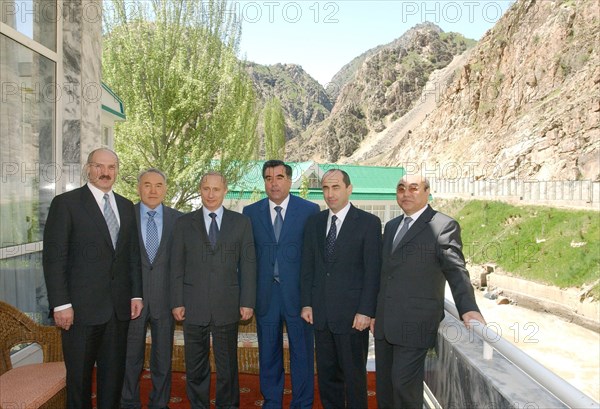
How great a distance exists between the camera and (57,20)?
539 centimetres

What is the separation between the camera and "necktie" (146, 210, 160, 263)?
3.92 metres

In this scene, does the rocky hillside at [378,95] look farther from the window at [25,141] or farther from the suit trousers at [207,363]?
the suit trousers at [207,363]

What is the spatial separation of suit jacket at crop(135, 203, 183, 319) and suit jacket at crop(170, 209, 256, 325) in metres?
0.16

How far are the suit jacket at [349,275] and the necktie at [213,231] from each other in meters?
0.78

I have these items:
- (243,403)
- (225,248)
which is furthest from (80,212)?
(243,403)

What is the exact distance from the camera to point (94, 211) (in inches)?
131

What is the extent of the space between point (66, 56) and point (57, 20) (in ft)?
1.21

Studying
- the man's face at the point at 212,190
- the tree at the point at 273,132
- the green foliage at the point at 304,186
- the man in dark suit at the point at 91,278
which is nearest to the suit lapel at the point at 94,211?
the man in dark suit at the point at 91,278

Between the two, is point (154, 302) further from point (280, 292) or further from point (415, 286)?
point (415, 286)

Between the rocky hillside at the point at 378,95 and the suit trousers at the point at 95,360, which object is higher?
the rocky hillside at the point at 378,95

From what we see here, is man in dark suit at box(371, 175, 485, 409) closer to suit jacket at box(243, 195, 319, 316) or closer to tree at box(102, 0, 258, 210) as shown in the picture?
suit jacket at box(243, 195, 319, 316)

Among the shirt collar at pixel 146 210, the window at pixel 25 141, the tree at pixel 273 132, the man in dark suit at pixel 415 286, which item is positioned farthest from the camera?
the tree at pixel 273 132

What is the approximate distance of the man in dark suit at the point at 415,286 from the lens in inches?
120

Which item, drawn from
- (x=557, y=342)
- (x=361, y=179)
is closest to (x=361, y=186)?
(x=361, y=179)
